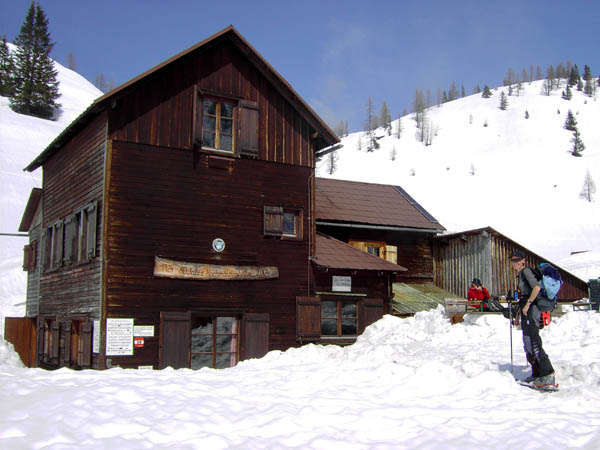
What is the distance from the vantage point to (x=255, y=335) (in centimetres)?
1806

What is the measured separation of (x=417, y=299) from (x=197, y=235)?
403 inches

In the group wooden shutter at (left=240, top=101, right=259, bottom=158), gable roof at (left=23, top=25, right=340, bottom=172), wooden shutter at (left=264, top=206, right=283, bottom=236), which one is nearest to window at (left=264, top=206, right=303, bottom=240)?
wooden shutter at (left=264, top=206, right=283, bottom=236)

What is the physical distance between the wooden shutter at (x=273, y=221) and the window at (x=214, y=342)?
2.83m

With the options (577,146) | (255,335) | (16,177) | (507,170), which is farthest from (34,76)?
(577,146)

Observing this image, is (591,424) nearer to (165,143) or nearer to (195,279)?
(195,279)

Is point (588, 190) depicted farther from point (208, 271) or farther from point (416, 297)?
point (208, 271)

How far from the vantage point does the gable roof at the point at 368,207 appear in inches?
973

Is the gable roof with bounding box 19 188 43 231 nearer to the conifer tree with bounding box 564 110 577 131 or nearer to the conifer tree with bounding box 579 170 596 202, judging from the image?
the conifer tree with bounding box 579 170 596 202

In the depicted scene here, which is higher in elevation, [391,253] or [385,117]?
[385,117]

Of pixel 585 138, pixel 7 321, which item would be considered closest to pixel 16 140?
pixel 7 321

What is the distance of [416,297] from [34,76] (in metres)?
77.9

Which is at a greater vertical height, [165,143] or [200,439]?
[165,143]

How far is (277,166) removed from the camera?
63.4 ft

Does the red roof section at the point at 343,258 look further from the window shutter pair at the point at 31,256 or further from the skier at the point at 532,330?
the window shutter pair at the point at 31,256
